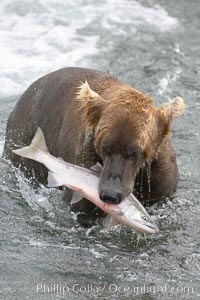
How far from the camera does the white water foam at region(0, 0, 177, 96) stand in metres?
11.0

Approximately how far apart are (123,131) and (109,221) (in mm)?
720

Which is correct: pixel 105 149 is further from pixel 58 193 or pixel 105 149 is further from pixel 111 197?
pixel 58 193

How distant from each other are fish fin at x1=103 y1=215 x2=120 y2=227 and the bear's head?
30 cm

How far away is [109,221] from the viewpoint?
6.25 meters

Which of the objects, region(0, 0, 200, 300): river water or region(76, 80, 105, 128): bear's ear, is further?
region(76, 80, 105, 128): bear's ear

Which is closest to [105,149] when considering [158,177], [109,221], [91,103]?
[91,103]

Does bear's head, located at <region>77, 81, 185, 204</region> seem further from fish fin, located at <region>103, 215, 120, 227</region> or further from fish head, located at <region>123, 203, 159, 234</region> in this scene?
fish fin, located at <region>103, 215, 120, 227</region>

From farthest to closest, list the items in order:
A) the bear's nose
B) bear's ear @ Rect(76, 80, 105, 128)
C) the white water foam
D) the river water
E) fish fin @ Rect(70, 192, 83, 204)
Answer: the white water foam → fish fin @ Rect(70, 192, 83, 204) → bear's ear @ Rect(76, 80, 105, 128) → the river water → the bear's nose

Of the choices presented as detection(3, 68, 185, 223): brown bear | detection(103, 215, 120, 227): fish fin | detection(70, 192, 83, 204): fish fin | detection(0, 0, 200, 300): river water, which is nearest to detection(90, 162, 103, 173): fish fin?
detection(3, 68, 185, 223): brown bear

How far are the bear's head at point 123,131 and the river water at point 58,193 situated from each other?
705mm

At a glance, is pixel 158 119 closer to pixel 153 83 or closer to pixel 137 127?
pixel 137 127

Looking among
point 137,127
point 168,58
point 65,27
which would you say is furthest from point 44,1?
point 137,127

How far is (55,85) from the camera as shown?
766 cm

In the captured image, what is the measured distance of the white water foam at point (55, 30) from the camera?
11.0 meters
